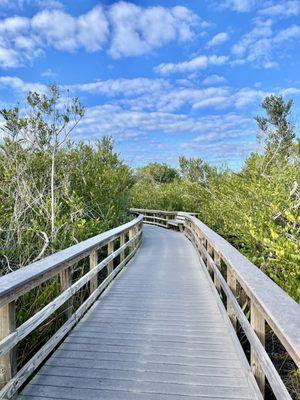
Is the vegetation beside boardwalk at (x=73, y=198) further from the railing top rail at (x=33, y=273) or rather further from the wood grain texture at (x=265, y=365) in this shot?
the wood grain texture at (x=265, y=365)

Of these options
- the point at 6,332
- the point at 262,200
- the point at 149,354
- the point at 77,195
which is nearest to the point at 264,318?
the point at 149,354

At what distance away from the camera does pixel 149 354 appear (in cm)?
325

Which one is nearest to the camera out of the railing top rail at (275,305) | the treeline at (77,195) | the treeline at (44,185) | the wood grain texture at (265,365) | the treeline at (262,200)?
the railing top rail at (275,305)

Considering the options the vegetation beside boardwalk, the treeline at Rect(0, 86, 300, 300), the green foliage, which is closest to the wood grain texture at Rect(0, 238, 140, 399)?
the vegetation beside boardwalk

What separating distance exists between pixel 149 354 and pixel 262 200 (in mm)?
3918

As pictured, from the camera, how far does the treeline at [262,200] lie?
4324 millimetres

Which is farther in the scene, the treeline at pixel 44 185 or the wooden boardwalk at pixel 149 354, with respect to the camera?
the treeline at pixel 44 185

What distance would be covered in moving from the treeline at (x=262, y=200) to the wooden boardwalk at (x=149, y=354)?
38.6 inches

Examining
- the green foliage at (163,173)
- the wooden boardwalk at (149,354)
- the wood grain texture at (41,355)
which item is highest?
the green foliage at (163,173)

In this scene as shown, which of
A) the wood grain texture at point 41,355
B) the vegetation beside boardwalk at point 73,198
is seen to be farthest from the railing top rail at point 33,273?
the vegetation beside boardwalk at point 73,198

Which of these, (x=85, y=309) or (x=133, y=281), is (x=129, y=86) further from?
(x=85, y=309)

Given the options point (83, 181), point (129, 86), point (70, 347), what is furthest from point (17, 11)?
point (70, 347)

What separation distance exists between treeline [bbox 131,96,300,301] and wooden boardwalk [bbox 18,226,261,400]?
98 centimetres

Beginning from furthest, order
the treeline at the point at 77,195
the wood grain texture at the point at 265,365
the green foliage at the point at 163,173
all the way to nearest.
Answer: the green foliage at the point at 163,173
the treeline at the point at 77,195
the wood grain texture at the point at 265,365
